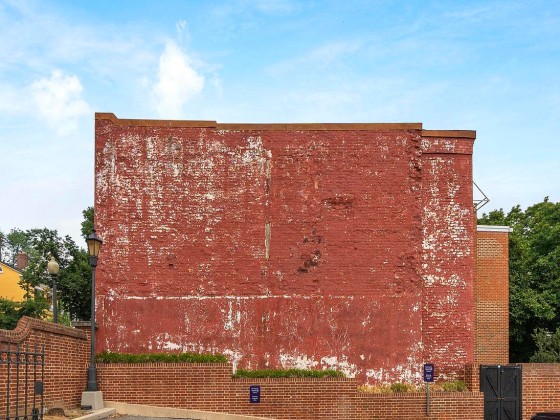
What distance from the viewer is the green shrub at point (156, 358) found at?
19.3 meters

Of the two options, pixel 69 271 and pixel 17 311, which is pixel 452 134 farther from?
pixel 17 311

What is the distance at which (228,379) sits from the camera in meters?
19.1

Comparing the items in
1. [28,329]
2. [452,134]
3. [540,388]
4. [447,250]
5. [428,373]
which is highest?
[452,134]

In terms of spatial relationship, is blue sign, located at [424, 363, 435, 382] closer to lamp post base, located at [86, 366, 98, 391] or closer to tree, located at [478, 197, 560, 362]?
lamp post base, located at [86, 366, 98, 391]

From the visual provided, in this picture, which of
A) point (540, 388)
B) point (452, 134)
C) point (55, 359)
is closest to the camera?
point (55, 359)

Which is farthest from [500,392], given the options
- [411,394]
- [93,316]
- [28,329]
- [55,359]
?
[28,329]

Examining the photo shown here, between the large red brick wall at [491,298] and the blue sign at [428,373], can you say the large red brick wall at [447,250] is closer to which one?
the blue sign at [428,373]

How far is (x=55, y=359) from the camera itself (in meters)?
15.9

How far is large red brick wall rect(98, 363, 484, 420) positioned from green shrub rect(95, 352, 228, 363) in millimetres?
255

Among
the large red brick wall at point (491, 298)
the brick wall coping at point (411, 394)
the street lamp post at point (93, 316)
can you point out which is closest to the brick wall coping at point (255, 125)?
the street lamp post at point (93, 316)

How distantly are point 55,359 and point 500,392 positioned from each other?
11.9 metres

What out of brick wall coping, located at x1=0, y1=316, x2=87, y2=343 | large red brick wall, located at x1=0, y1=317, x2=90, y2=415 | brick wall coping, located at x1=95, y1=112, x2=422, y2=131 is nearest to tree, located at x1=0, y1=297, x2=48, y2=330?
brick wall coping, located at x1=95, y1=112, x2=422, y2=131

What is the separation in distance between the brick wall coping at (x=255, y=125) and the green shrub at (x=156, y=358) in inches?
252

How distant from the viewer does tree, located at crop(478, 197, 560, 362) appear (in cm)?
3119
